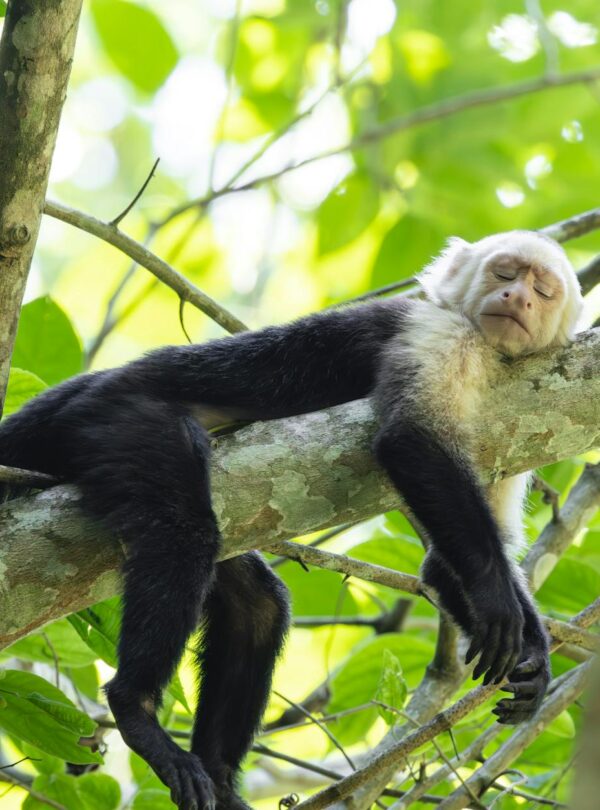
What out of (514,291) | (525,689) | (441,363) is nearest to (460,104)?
(514,291)

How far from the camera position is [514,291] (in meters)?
3.11

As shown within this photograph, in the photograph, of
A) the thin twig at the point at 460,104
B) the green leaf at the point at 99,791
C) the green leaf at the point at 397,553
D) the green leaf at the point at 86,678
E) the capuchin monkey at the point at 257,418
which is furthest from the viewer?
the thin twig at the point at 460,104

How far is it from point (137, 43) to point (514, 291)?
7.38 ft

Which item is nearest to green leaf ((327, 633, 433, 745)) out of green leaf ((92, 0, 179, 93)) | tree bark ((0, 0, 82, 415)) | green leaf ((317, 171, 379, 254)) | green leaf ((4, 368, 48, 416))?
green leaf ((4, 368, 48, 416))

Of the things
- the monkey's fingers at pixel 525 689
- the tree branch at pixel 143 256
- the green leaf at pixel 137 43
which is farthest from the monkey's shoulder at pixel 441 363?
the green leaf at pixel 137 43

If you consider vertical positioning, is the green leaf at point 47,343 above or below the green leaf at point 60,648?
above

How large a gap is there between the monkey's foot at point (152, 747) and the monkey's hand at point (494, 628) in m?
0.75

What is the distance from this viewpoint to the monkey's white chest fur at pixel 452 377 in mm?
2713

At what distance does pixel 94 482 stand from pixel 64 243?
8.94 m

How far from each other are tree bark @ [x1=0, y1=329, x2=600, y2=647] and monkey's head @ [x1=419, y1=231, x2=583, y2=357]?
39 centimetres

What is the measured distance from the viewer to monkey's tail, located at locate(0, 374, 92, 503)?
9.07 feet

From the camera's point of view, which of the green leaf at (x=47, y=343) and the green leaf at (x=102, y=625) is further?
the green leaf at (x=47, y=343)

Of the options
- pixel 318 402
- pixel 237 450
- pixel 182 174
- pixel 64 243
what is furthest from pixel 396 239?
pixel 64 243

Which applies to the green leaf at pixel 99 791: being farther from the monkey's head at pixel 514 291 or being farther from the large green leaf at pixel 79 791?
the monkey's head at pixel 514 291
